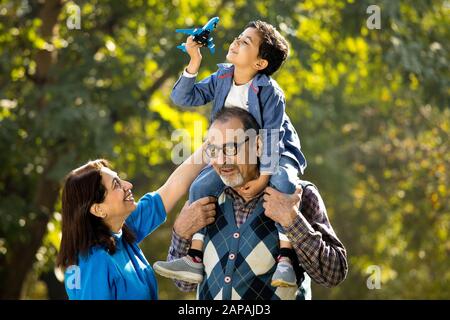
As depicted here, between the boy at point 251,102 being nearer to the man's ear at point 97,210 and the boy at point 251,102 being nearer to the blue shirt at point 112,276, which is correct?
the blue shirt at point 112,276

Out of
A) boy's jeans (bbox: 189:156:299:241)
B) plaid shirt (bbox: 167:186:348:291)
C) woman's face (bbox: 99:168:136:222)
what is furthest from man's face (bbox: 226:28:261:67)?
woman's face (bbox: 99:168:136:222)

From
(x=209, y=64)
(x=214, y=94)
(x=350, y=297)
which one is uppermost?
(x=209, y=64)

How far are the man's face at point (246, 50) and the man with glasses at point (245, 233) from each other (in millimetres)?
217

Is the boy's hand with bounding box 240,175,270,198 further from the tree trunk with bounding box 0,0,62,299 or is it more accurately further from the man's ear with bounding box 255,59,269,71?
the tree trunk with bounding box 0,0,62,299

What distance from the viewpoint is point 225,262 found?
4.09 m

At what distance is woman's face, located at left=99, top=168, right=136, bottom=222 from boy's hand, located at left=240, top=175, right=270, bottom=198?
1.63 feet

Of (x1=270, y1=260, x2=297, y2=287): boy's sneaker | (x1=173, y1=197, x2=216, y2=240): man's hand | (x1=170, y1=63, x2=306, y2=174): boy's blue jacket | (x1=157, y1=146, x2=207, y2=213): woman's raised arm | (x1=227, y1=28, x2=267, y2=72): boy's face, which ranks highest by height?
(x1=227, y1=28, x2=267, y2=72): boy's face

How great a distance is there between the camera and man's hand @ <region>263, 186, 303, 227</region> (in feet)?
13.0

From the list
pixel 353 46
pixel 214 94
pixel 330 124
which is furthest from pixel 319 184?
pixel 214 94

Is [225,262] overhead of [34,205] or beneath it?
beneath

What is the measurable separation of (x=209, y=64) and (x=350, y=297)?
892 centimetres

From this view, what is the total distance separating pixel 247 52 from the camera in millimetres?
4203
